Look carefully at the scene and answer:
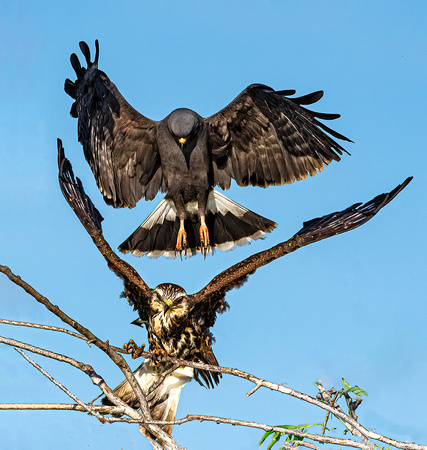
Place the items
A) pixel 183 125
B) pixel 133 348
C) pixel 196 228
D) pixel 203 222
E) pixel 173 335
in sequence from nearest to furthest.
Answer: pixel 133 348 < pixel 173 335 < pixel 183 125 < pixel 203 222 < pixel 196 228

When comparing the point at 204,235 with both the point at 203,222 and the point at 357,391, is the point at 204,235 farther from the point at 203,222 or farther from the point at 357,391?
the point at 357,391

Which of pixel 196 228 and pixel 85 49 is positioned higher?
pixel 85 49

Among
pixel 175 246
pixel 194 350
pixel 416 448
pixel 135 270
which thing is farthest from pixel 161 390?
pixel 416 448

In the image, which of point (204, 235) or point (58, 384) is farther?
point (204, 235)

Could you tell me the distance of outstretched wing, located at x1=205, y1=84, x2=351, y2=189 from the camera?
343 inches

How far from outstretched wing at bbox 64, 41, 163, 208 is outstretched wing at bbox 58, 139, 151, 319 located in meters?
0.85

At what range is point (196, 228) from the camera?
9.54 metres

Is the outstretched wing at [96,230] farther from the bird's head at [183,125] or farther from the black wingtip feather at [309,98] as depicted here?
the black wingtip feather at [309,98]

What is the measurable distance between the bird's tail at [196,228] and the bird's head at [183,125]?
1019mm

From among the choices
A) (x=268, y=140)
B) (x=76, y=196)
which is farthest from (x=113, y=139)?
(x=268, y=140)

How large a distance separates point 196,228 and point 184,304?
228 centimetres

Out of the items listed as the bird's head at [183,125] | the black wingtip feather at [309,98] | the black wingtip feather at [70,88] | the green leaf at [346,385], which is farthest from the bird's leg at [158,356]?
the black wingtip feather at [70,88]

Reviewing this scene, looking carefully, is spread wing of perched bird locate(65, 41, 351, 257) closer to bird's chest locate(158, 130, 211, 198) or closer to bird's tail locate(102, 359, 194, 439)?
bird's chest locate(158, 130, 211, 198)

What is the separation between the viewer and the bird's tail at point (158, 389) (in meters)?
7.43
